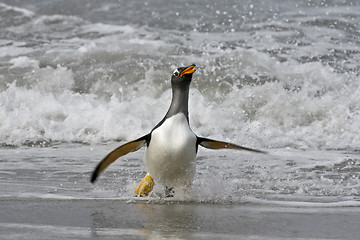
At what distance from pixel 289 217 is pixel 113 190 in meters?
1.35

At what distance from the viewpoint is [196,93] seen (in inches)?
343

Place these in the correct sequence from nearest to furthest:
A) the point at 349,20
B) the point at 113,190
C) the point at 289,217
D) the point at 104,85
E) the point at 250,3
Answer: the point at 289,217, the point at 113,190, the point at 104,85, the point at 349,20, the point at 250,3

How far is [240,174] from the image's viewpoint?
5.27 m

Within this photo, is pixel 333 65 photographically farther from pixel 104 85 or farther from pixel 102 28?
pixel 102 28

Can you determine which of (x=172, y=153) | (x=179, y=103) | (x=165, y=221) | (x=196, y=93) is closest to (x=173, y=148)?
(x=172, y=153)

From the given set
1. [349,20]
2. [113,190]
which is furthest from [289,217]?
[349,20]

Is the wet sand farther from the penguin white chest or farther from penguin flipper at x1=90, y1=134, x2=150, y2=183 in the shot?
the penguin white chest

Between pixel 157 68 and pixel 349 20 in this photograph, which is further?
pixel 349 20

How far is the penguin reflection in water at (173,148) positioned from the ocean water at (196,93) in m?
0.16

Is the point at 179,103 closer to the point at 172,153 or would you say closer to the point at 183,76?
the point at 183,76

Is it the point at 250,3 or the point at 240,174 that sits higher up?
the point at 250,3

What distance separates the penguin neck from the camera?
4.47 metres

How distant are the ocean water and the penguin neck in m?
0.49

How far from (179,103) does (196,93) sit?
4231 millimetres
